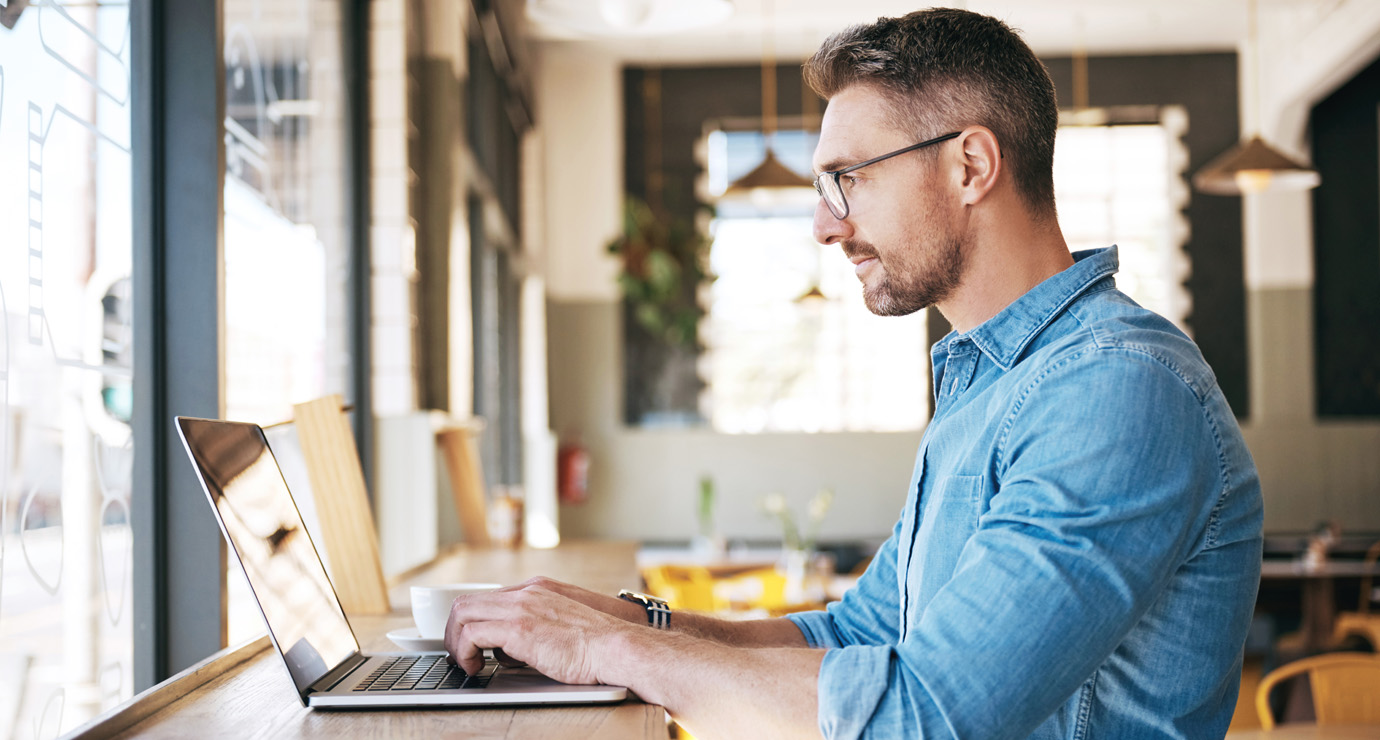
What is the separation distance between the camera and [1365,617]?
668 cm

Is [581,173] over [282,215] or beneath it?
over

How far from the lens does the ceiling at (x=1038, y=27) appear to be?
24.1 feet

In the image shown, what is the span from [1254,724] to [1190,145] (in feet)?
15.4

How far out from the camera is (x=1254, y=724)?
5.17 m

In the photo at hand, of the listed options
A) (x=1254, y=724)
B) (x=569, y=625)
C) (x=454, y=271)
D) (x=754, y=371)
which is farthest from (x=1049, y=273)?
(x=754, y=371)

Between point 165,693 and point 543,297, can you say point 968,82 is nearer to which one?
point 165,693

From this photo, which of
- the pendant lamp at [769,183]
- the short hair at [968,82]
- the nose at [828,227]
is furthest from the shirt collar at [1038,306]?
the pendant lamp at [769,183]

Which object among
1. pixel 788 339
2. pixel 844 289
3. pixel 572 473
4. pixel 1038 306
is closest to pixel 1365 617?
pixel 844 289

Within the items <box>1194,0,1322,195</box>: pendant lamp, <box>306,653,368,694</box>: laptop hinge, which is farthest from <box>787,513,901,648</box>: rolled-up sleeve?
<box>1194,0,1322,195</box>: pendant lamp

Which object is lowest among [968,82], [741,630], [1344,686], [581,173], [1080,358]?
[1344,686]

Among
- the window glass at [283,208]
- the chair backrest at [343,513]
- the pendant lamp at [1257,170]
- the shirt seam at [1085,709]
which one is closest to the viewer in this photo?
the shirt seam at [1085,709]

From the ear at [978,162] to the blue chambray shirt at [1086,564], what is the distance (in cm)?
18

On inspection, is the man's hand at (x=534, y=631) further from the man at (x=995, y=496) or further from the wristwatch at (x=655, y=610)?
the wristwatch at (x=655, y=610)

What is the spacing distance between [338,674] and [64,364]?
0.55 m
